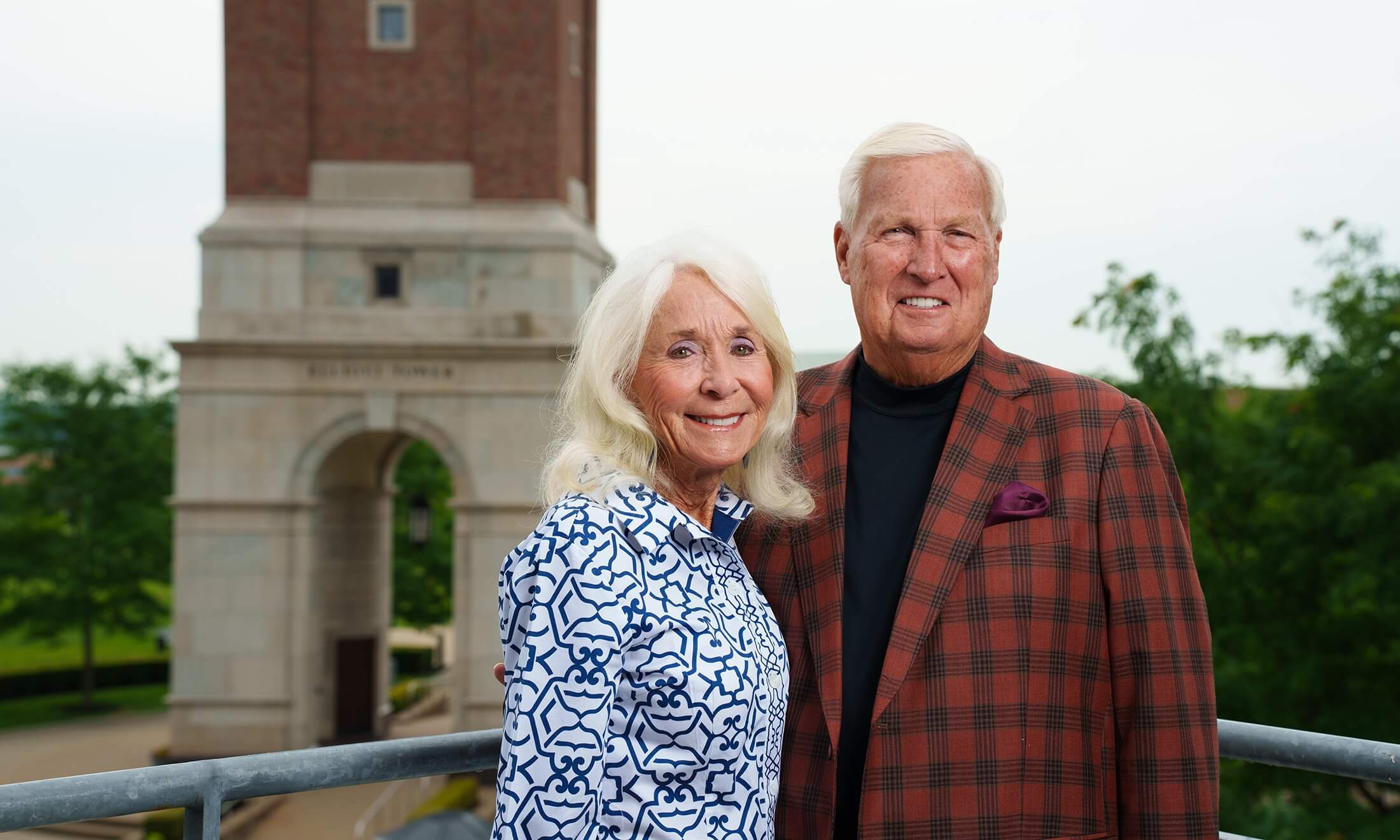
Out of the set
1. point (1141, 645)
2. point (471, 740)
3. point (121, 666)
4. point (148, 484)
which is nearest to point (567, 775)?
point (471, 740)

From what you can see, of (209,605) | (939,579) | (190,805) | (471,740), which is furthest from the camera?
(209,605)

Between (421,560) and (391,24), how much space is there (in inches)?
596

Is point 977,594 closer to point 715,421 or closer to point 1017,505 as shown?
point 1017,505

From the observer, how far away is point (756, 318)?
2543 mm

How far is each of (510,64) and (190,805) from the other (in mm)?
19944

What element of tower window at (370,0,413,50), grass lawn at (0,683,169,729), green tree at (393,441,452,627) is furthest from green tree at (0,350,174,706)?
tower window at (370,0,413,50)

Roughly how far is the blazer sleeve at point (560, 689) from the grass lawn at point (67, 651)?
3296 cm

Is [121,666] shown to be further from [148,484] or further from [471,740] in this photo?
[471,740]

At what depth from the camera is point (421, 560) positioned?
32.6 meters

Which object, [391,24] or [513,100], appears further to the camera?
[391,24]

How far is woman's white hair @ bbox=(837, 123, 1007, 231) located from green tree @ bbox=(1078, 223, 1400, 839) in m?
10.6

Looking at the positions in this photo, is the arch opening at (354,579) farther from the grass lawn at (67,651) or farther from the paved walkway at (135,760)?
Result: the grass lawn at (67,651)

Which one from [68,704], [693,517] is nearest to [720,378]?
[693,517]

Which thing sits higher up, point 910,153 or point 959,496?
point 910,153
